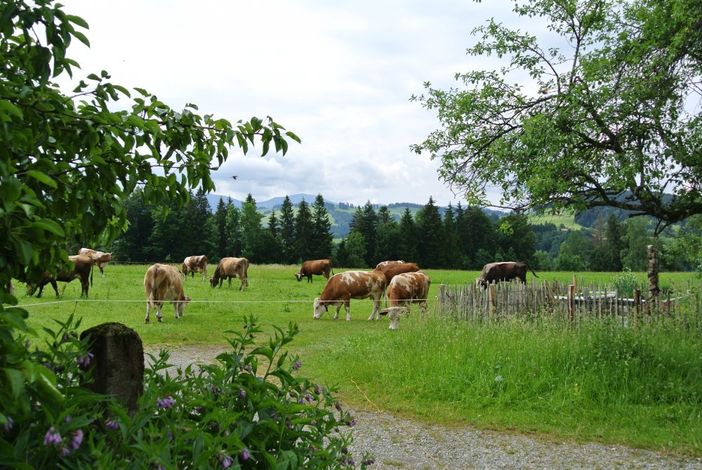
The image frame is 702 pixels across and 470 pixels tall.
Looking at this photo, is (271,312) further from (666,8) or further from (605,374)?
(666,8)

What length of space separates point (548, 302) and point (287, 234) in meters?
78.9

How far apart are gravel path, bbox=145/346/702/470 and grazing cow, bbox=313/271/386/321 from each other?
1249 centimetres

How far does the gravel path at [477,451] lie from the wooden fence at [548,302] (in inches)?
218

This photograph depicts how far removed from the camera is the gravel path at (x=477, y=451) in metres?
6.18

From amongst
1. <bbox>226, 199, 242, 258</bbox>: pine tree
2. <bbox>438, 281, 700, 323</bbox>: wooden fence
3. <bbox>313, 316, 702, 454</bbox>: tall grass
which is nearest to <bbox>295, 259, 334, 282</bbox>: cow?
<bbox>438, 281, 700, 323</bbox>: wooden fence

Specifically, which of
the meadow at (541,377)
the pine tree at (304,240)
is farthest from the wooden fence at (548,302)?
the pine tree at (304,240)

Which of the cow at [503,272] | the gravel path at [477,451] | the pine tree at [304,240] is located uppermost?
the pine tree at [304,240]

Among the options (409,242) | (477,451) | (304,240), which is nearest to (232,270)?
(477,451)

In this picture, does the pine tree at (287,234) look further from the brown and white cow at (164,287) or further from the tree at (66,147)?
the tree at (66,147)

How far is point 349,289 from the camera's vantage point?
20.5 metres

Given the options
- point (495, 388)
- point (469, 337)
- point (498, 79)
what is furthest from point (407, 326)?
point (498, 79)

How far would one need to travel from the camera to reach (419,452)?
6516 mm

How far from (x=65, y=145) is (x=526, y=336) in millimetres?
8991

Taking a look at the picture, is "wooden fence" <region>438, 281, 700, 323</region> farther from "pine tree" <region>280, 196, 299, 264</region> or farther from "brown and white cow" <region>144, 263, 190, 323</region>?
"pine tree" <region>280, 196, 299, 264</region>
